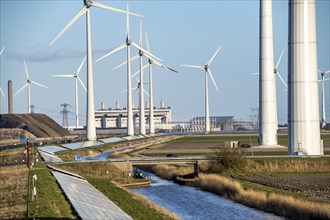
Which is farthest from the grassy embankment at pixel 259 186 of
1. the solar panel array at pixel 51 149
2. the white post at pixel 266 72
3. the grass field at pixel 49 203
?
the white post at pixel 266 72

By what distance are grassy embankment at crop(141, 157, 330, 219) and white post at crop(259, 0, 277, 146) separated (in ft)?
57.6

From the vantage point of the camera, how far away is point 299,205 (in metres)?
57.8

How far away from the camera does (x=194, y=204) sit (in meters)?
69.8

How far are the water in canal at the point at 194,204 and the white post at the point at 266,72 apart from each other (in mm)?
31364

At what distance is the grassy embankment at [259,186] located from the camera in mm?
57250

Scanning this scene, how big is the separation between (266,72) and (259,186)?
4675 centimetres

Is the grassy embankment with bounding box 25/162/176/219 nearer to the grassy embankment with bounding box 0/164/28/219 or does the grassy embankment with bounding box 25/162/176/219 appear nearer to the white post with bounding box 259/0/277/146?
the grassy embankment with bounding box 0/164/28/219

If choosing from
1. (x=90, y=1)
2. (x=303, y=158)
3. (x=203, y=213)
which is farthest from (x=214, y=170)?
(x=90, y=1)

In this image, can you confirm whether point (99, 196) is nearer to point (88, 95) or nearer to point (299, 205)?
point (299, 205)

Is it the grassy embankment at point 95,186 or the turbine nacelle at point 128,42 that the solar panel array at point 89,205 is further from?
the turbine nacelle at point 128,42

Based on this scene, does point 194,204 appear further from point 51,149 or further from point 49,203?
point 51,149

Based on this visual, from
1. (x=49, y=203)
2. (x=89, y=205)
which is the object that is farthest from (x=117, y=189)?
(x=49, y=203)

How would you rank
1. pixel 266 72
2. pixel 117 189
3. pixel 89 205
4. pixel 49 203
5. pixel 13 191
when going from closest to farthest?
1. pixel 49 203
2. pixel 89 205
3. pixel 13 191
4. pixel 117 189
5. pixel 266 72

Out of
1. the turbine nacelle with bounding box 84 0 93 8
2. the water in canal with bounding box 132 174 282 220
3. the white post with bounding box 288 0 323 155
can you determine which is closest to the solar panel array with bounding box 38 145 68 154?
the turbine nacelle with bounding box 84 0 93 8
